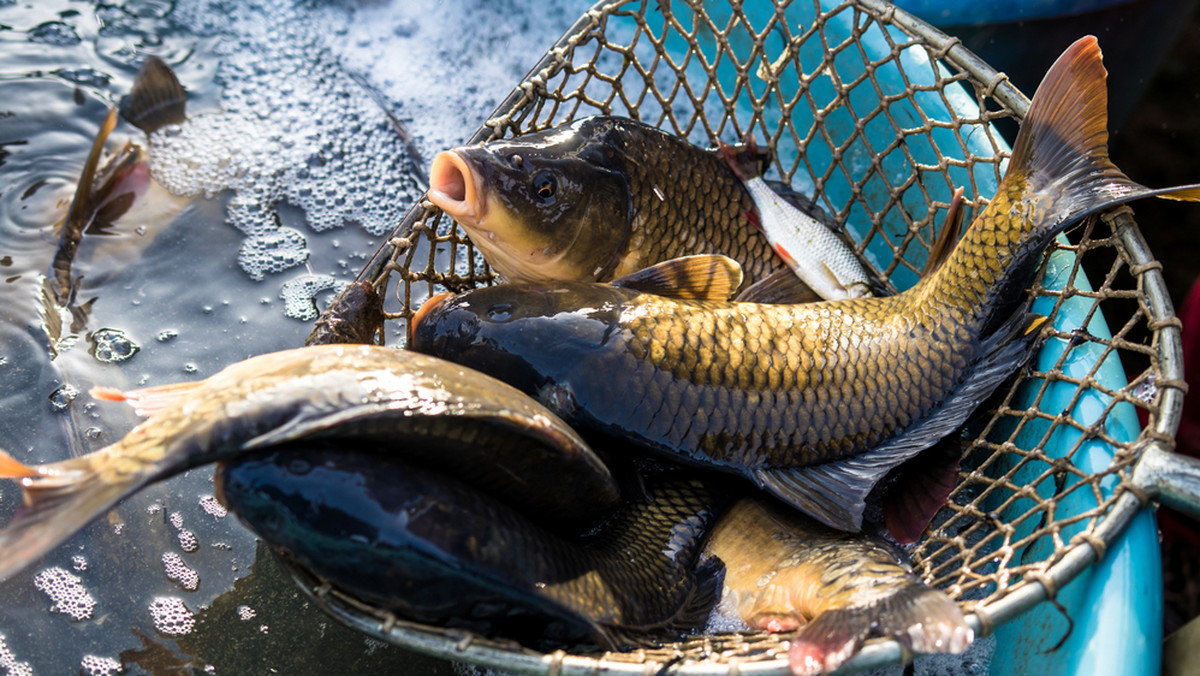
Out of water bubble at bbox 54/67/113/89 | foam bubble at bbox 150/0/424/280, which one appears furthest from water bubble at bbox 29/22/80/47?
foam bubble at bbox 150/0/424/280

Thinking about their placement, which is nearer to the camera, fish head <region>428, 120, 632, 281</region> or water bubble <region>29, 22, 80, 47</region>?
fish head <region>428, 120, 632, 281</region>

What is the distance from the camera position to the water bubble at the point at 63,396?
248cm

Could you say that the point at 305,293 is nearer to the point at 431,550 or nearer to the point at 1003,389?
the point at 431,550

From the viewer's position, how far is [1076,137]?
1.89 meters

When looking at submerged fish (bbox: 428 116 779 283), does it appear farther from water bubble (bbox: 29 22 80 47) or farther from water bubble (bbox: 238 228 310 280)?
water bubble (bbox: 29 22 80 47)

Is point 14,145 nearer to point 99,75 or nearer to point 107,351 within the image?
point 99,75

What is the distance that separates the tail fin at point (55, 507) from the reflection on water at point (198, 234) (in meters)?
0.90

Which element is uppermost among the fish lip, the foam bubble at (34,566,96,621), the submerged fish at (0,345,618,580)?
the fish lip

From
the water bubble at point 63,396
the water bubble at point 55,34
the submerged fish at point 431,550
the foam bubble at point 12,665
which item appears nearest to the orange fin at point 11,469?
the submerged fish at point 431,550

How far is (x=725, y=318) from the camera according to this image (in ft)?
6.38

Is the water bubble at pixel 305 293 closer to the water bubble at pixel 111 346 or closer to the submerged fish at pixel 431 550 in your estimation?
the water bubble at pixel 111 346

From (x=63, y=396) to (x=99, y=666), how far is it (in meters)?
0.95

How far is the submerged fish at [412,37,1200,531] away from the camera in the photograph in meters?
1.83

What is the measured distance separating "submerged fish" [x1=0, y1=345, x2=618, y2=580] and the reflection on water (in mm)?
795
